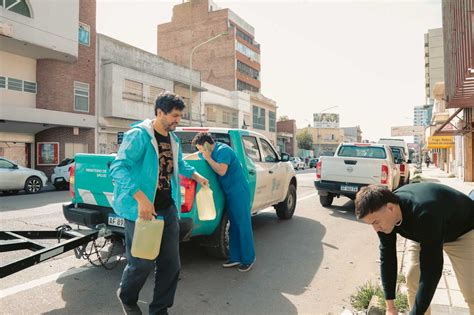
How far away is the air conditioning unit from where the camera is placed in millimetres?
16641

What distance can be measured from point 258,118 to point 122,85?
78.5 feet

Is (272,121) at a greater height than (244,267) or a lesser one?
greater

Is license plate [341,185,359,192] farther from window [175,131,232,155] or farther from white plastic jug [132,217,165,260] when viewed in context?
white plastic jug [132,217,165,260]

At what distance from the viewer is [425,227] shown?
2.22 metres

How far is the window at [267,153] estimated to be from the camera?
667 cm

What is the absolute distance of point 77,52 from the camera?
20766mm

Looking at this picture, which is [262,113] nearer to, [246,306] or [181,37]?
[181,37]

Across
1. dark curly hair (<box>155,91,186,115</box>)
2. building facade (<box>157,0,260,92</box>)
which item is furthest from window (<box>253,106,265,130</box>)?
dark curly hair (<box>155,91,186,115</box>)

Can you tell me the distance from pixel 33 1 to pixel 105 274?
19.5m

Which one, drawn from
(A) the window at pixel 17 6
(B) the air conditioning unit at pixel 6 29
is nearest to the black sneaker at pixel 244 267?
(B) the air conditioning unit at pixel 6 29

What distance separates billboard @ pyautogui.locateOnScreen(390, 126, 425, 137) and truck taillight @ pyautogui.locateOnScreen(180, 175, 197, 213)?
291ft

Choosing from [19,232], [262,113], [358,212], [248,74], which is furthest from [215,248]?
[248,74]

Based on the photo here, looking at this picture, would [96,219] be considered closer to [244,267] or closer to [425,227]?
[244,267]

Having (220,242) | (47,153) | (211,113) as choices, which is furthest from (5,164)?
(211,113)
